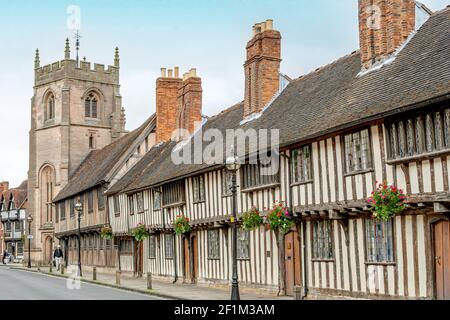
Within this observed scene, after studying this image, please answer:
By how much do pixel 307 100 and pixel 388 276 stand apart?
784 centimetres

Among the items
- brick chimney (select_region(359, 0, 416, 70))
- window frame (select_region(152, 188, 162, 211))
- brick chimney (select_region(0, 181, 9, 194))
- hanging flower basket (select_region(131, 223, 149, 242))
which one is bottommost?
hanging flower basket (select_region(131, 223, 149, 242))

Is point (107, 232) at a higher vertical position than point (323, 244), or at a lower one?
higher

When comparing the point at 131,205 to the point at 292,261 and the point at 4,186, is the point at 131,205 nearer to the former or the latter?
the point at 292,261

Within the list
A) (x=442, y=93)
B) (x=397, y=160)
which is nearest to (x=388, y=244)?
(x=397, y=160)

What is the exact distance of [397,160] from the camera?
14945 mm

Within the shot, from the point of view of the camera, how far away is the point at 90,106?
195 ft

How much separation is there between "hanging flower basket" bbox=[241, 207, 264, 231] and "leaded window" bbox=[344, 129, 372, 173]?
15.2 ft

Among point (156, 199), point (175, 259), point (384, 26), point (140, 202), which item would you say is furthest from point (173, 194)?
point (384, 26)

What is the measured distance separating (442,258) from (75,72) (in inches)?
1937

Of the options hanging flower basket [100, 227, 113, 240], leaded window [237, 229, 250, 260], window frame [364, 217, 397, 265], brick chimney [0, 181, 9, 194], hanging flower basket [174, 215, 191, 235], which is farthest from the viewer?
brick chimney [0, 181, 9, 194]

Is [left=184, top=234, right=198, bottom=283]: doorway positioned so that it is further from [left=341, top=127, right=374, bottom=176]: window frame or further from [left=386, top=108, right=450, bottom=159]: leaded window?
[left=386, top=108, right=450, bottom=159]: leaded window

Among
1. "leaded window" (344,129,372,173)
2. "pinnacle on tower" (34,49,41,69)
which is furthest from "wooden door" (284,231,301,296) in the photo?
"pinnacle on tower" (34,49,41,69)

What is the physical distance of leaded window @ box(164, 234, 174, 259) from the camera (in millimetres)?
29797

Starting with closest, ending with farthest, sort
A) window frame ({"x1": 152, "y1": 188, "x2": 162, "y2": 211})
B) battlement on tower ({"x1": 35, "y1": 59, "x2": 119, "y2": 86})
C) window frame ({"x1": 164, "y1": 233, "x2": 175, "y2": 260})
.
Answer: window frame ({"x1": 164, "y1": 233, "x2": 175, "y2": 260}) < window frame ({"x1": 152, "y1": 188, "x2": 162, "y2": 211}) < battlement on tower ({"x1": 35, "y1": 59, "x2": 119, "y2": 86})
